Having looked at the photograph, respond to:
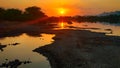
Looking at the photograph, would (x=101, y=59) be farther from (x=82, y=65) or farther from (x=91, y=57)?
(x=82, y=65)

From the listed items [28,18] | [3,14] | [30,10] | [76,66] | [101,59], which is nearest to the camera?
[76,66]

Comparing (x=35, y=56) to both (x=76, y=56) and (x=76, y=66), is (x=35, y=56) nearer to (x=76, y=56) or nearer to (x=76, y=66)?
(x=76, y=56)

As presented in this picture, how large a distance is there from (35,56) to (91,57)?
727cm

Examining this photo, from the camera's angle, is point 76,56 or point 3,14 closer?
point 76,56

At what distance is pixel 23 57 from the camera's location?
31.7 meters

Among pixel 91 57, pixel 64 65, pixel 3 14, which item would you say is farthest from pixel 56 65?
pixel 3 14

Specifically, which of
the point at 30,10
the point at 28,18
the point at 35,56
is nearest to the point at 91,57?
the point at 35,56

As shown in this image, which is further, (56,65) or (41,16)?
(41,16)

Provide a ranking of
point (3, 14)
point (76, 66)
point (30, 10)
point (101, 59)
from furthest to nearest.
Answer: point (30, 10), point (3, 14), point (101, 59), point (76, 66)

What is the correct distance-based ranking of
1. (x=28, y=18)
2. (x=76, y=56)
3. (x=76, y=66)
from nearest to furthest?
(x=76, y=66), (x=76, y=56), (x=28, y=18)

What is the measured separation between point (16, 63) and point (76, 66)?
6.60 metres

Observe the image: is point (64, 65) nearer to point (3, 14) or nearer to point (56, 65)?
point (56, 65)

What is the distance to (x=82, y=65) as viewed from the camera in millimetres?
25984

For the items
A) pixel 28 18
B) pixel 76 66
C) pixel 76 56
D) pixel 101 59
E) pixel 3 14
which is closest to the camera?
pixel 76 66
